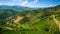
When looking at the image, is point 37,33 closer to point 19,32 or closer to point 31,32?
point 31,32

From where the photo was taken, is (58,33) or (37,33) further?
(58,33)

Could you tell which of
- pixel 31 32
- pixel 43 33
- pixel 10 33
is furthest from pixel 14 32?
pixel 43 33

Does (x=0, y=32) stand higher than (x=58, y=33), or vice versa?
(x=0, y=32)

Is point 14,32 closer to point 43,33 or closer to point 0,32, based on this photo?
point 0,32

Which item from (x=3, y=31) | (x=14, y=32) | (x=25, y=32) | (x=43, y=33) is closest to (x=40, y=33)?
(x=43, y=33)

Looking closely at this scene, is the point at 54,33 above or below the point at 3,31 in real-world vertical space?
below

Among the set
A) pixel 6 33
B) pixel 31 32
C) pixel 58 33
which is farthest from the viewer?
pixel 58 33

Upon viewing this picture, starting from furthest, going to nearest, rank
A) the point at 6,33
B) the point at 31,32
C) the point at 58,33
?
the point at 58,33 → the point at 31,32 → the point at 6,33

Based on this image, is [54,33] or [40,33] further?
[54,33]
